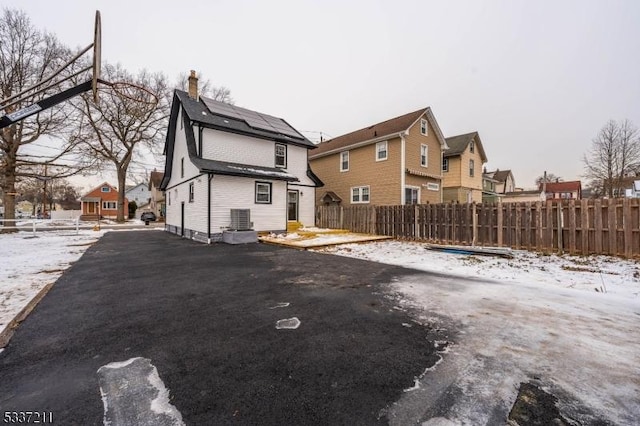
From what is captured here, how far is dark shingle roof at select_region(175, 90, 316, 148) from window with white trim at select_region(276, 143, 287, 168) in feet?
1.29

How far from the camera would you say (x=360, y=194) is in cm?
1961

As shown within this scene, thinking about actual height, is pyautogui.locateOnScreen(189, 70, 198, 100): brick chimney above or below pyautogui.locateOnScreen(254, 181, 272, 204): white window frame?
above

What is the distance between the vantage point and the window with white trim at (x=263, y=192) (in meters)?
14.1

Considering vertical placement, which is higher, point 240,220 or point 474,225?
point 240,220

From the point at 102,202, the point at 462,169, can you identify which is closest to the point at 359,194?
the point at 462,169

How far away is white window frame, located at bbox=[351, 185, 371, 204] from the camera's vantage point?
1909 cm

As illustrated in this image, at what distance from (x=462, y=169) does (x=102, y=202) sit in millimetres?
57897

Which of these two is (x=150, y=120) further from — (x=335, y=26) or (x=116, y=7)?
(x=335, y=26)

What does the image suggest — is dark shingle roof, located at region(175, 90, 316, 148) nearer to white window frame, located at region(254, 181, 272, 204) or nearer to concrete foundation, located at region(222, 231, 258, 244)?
white window frame, located at region(254, 181, 272, 204)

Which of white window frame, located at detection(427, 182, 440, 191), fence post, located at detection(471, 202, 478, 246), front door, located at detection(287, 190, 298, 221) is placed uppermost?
white window frame, located at detection(427, 182, 440, 191)

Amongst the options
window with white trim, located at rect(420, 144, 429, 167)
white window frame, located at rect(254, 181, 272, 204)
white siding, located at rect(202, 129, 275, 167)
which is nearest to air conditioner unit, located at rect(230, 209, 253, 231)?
white window frame, located at rect(254, 181, 272, 204)

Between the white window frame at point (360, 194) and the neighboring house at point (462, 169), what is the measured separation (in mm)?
8626

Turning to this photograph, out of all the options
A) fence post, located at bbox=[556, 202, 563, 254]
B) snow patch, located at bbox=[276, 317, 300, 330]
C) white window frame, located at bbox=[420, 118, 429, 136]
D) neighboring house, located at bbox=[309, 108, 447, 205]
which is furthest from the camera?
white window frame, located at bbox=[420, 118, 429, 136]

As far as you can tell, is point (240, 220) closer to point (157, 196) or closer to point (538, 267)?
point (538, 267)
